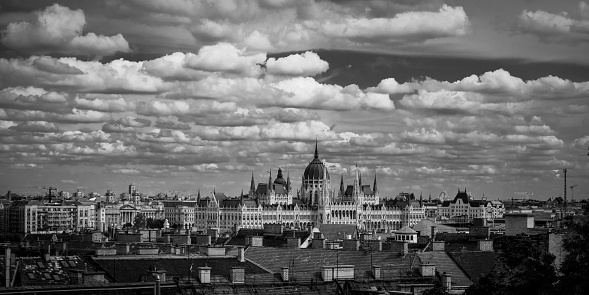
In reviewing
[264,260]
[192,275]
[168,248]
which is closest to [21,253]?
[168,248]

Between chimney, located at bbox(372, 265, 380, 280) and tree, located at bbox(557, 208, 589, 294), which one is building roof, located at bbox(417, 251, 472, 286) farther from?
tree, located at bbox(557, 208, 589, 294)

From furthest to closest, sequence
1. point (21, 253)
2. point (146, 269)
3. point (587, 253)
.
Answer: point (21, 253) < point (146, 269) < point (587, 253)

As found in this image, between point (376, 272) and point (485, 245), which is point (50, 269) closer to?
point (376, 272)

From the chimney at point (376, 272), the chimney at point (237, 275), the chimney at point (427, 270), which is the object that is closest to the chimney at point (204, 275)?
the chimney at point (237, 275)

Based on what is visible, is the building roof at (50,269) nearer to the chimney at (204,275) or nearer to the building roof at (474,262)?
the chimney at (204,275)

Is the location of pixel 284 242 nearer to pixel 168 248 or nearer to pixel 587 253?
pixel 168 248

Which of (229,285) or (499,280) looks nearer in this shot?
(499,280)

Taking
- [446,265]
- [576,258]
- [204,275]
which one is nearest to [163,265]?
Result: [204,275]

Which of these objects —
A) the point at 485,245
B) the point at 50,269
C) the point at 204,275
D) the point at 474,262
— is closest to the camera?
the point at 204,275
